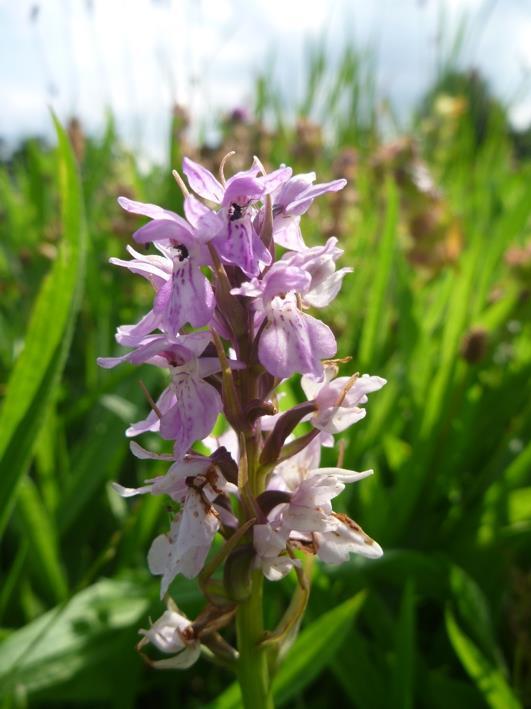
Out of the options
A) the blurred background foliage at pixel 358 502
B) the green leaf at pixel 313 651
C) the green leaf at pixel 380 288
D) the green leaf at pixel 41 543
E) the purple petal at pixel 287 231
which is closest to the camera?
the purple petal at pixel 287 231

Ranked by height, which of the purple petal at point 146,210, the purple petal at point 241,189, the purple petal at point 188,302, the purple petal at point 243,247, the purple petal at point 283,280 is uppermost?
the purple petal at point 241,189

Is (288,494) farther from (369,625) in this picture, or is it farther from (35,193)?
(35,193)

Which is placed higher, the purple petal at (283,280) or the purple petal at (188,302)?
the purple petal at (283,280)

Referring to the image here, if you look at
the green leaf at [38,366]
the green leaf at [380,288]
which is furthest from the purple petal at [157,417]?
the green leaf at [380,288]

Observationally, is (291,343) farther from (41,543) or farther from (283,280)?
(41,543)

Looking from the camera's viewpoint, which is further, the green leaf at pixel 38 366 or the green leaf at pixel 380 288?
the green leaf at pixel 380 288

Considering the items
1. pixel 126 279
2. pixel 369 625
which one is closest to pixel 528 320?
pixel 369 625

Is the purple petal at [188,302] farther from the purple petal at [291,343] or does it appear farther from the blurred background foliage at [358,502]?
the blurred background foliage at [358,502]
